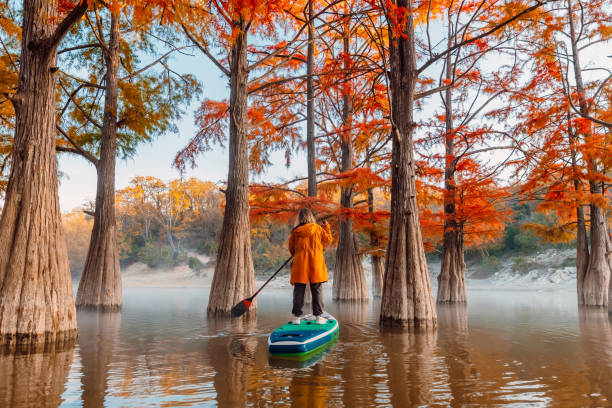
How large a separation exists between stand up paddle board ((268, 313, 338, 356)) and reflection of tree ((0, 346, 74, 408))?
233 centimetres

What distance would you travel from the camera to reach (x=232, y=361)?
5332 mm

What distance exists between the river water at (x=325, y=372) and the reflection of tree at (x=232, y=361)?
0.05 ft

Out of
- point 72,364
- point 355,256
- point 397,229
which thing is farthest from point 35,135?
point 355,256

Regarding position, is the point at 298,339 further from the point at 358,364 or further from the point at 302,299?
the point at 302,299

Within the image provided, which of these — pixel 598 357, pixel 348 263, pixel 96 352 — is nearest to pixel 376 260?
pixel 348 263

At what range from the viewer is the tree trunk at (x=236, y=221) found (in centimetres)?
1036

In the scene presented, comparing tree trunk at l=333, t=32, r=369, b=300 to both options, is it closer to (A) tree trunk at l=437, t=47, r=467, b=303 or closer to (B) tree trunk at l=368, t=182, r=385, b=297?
(B) tree trunk at l=368, t=182, r=385, b=297

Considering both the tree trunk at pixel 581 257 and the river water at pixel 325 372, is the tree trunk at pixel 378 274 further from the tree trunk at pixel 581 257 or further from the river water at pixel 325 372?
the river water at pixel 325 372

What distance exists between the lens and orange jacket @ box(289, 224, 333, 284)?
7035mm

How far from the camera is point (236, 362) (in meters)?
5.26

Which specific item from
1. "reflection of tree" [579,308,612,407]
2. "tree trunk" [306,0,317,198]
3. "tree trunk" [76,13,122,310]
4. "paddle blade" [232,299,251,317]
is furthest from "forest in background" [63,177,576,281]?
"paddle blade" [232,299,251,317]

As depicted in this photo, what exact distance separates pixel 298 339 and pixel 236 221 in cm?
540

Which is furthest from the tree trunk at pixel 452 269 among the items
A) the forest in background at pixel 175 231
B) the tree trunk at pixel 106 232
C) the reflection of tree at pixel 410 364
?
the forest in background at pixel 175 231

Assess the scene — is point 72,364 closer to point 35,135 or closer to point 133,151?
point 35,135
